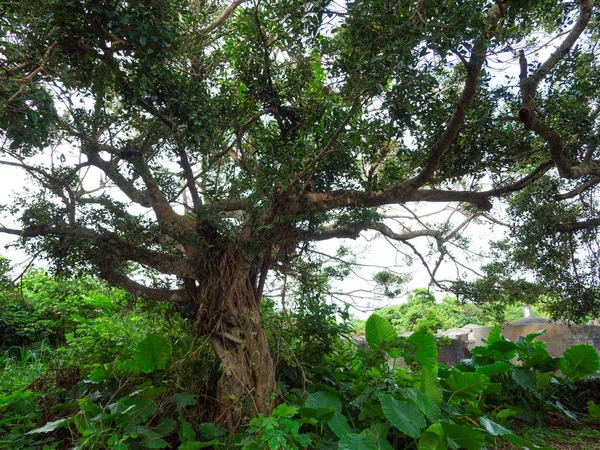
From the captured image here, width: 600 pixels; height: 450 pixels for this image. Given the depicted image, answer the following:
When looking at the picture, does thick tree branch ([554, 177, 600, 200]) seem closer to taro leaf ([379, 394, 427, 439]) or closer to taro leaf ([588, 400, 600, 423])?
taro leaf ([588, 400, 600, 423])

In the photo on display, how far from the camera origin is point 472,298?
5.14 m

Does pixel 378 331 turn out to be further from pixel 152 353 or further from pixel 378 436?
pixel 152 353

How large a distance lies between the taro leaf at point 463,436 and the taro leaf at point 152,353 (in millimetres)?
2250

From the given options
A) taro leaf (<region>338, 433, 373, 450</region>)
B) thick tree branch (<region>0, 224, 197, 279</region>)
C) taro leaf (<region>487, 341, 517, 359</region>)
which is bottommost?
taro leaf (<region>338, 433, 373, 450</region>)

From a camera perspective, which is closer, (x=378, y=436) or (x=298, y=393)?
(x=378, y=436)

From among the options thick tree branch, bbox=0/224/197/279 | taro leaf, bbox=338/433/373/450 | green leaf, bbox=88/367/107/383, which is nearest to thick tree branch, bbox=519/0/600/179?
taro leaf, bbox=338/433/373/450

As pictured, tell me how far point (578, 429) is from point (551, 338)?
142 inches

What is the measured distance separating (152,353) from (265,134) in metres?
2.21

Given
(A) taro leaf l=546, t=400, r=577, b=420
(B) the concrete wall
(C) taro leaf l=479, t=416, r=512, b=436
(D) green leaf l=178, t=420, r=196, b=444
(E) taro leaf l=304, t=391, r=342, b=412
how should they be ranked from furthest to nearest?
(B) the concrete wall → (A) taro leaf l=546, t=400, r=577, b=420 → (E) taro leaf l=304, t=391, r=342, b=412 → (C) taro leaf l=479, t=416, r=512, b=436 → (D) green leaf l=178, t=420, r=196, b=444

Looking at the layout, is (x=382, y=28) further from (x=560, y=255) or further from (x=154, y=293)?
(x=560, y=255)

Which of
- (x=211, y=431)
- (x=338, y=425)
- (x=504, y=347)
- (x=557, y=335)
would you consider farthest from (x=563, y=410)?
(x=211, y=431)

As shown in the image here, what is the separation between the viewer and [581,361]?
15.0ft

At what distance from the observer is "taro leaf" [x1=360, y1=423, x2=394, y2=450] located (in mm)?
3031

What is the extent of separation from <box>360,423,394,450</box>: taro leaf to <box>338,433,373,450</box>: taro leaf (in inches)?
2.5
